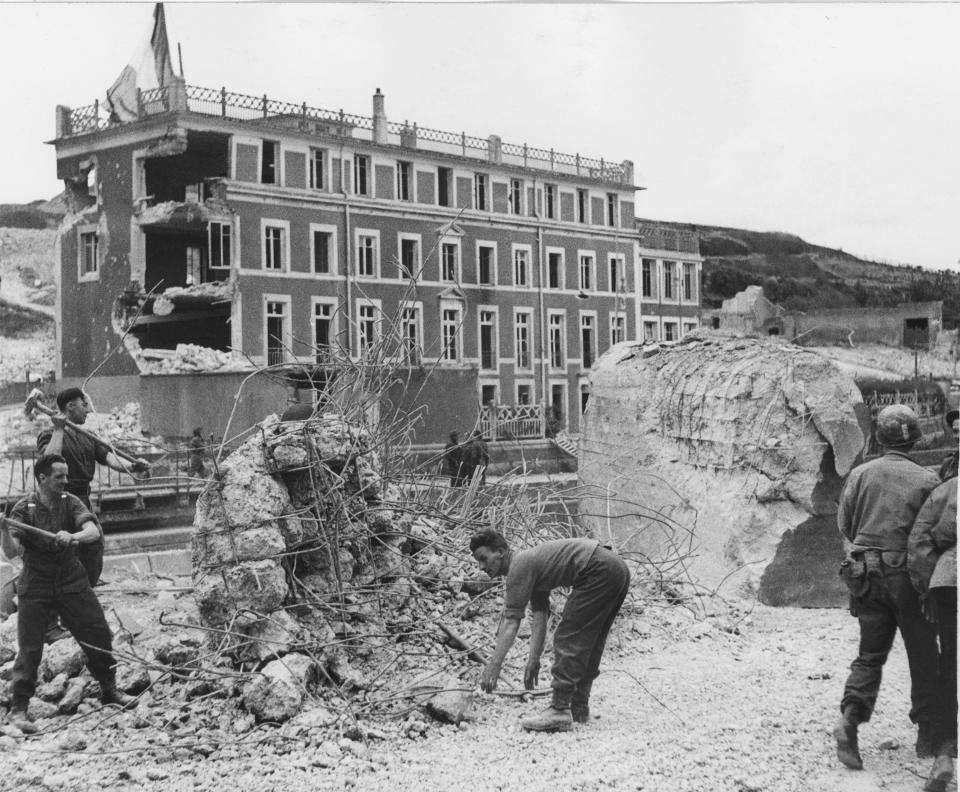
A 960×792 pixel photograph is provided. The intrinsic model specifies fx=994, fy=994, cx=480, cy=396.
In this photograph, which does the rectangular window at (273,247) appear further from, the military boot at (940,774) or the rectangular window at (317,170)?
the military boot at (940,774)

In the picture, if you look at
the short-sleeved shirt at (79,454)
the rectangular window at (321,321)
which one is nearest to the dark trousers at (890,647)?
the short-sleeved shirt at (79,454)

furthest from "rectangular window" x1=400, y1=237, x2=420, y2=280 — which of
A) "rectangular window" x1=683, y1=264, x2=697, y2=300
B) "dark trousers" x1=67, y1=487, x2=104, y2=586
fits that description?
"dark trousers" x1=67, y1=487, x2=104, y2=586

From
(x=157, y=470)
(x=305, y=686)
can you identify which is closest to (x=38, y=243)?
(x=157, y=470)

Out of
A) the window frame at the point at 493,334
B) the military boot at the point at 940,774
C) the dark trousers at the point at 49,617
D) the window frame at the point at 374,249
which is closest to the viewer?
the military boot at the point at 940,774

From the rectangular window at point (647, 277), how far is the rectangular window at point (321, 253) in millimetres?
3795

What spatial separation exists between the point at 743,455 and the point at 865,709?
10.8 ft

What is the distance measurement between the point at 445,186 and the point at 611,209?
2.00 meters

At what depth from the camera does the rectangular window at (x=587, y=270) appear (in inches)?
480

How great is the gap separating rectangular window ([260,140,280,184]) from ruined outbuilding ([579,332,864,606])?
5.51 m

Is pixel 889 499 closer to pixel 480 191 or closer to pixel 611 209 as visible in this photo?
pixel 611 209

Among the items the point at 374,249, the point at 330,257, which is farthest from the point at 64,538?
the point at 374,249

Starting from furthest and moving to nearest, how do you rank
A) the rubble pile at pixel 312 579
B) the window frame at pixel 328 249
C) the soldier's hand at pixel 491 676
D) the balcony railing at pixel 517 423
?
the balcony railing at pixel 517 423 → the window frame at pixel 328 249 → the rubble pile at pixel 312 579 → the soldier's hand at pixel 491 676

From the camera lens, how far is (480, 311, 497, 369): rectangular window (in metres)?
12.1

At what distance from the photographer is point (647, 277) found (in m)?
12.2
